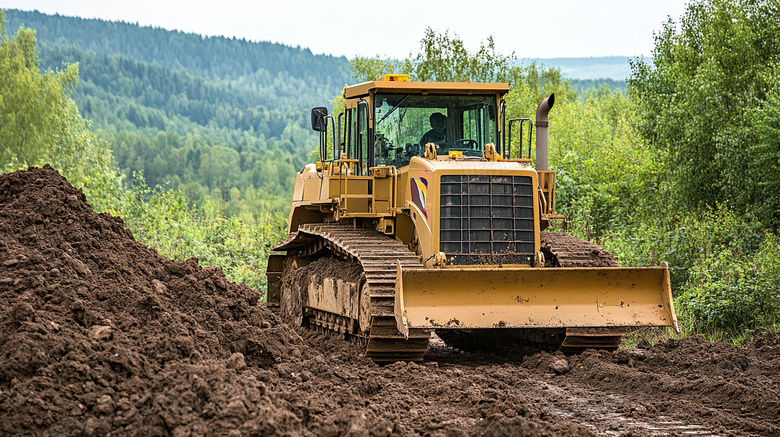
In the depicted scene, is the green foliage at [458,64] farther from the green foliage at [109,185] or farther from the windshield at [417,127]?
the windshield at [417,127]

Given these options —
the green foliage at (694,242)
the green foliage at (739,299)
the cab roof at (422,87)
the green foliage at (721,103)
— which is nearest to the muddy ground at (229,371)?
the green foliage at (739,299)

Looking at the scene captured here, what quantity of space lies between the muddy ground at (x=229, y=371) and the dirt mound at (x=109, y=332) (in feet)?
0.05

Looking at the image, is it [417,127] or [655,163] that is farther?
[655,163]

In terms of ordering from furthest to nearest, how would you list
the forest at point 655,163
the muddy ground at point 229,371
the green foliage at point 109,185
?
the green foliage at point 109,185 < the forest at point 655,163 < the muddy ground at point 229,371

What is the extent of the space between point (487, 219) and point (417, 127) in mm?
1843

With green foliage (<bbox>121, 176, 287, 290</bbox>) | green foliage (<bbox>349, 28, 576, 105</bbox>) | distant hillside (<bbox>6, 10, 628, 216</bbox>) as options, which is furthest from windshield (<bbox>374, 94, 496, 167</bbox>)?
distant hillside (<bbox>6, 10, 628, 216</bbox>)

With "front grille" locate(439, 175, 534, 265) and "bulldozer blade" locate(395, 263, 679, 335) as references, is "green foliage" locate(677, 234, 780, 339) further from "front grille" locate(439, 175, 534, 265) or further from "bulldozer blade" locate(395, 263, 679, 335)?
"front grille" locate(439, 175, 534, 265)

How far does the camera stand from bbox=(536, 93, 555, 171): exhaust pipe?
10.5 metres

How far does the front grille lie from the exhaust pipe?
4.82 feet

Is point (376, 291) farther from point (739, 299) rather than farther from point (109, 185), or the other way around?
point (109, 185)

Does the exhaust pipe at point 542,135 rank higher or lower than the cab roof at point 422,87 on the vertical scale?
lower

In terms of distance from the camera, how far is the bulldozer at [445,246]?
330 inches

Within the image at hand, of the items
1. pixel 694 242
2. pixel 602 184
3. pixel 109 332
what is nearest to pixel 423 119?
pixel 109 332

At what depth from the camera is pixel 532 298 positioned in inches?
334
